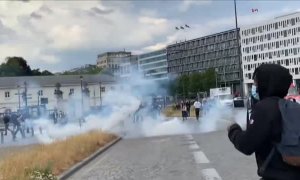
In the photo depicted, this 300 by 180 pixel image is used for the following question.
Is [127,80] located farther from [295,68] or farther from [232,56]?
[232,56]

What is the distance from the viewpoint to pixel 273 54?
166000mm

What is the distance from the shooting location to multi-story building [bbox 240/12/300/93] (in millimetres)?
157250

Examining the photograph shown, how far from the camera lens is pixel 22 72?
448ft

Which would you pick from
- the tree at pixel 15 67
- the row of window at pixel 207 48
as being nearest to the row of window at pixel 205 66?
the row of window at pixel 207 48

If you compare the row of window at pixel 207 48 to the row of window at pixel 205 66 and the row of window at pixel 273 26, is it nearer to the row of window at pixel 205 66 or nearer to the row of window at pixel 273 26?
the row of window at pixel 205 66

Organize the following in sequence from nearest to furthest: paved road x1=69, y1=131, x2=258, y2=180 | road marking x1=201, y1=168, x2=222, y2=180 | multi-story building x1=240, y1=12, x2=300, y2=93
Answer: road marking x1=201, y1=168, x2=222, y2=180, paved road x1=69, y1=131, x2=258, y2=180, multi-story building x1=240, y1=12, x2=300, y2=93

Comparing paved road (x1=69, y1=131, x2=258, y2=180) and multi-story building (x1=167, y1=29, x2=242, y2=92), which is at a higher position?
multi-story building (x1=167, y1=29, x2=242, y2=92)

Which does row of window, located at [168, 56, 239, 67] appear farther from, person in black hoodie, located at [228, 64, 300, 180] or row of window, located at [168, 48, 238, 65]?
Result: person in black hoodie, located at [228, 64, 300, 180]

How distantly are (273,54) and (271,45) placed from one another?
8.95 feet

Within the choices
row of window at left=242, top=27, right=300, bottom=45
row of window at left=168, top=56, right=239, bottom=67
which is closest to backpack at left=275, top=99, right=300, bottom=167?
row of window at left=242, top=27, right=300, bottom=45

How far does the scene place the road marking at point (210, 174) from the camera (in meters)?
12.6

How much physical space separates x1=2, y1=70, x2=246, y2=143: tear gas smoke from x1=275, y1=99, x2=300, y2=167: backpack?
2871cm

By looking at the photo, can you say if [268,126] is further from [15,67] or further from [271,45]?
[271,45]

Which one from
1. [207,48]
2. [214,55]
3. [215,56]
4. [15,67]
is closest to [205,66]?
[215,56]
